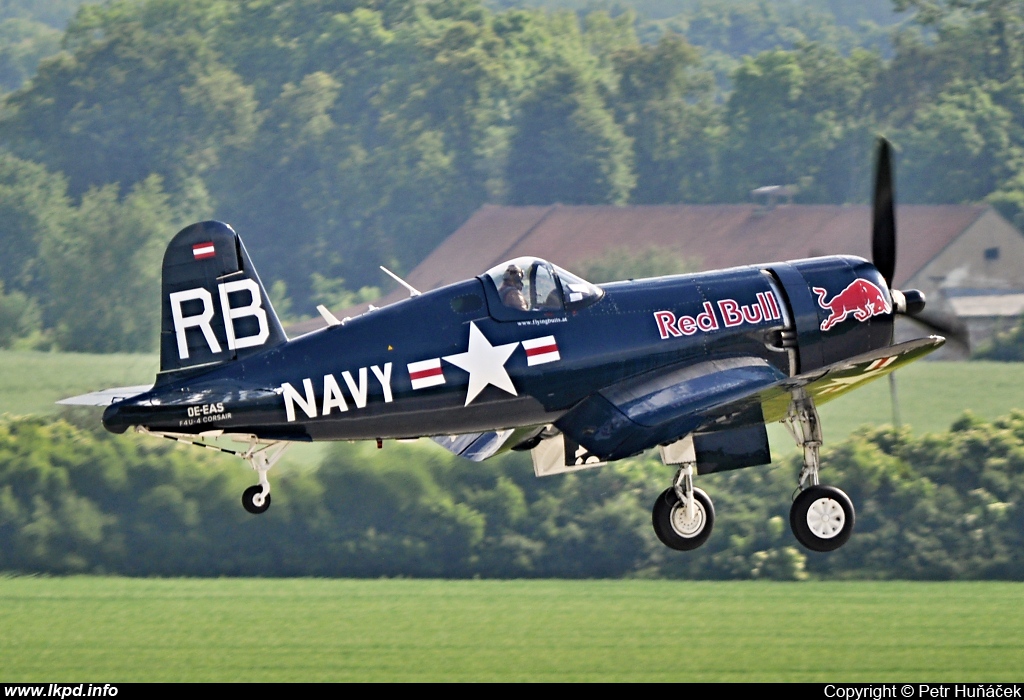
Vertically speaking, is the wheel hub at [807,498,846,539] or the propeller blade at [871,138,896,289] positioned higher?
the propeller blade at [871,138,896,289]

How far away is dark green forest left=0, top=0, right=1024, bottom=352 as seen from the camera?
52562 millimetres

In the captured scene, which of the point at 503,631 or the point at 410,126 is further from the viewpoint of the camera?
the point at 410,126

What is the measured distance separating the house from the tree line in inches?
390

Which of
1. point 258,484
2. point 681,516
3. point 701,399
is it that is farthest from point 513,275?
point 258,484

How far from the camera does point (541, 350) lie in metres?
13.9

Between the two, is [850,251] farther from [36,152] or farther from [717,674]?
[36,152]

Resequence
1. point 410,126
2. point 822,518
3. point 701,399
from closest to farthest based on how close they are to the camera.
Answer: point 701,399 < point 822,518 < point 410,126

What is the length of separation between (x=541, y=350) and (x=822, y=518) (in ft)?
Answer: 10.4

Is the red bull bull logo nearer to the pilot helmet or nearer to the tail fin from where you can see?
the pilot helmet

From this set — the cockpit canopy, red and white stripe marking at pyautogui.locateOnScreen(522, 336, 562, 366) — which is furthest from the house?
red and white stripe marking at pyautogui.locateOnScreen(522, 336, 562, 366)

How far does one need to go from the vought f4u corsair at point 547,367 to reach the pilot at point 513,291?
0.02m

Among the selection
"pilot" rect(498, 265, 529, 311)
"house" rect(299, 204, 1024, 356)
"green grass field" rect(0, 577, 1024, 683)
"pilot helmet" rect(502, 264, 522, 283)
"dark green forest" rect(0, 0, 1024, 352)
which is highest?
"dark green forest" rect(0, 0, 1024, 352)

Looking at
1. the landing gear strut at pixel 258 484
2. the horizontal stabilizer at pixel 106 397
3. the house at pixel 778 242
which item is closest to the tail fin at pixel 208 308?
the horizontal stabilizer at pixel 106 397

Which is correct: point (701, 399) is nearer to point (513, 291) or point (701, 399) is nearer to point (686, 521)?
point (686, 521)
